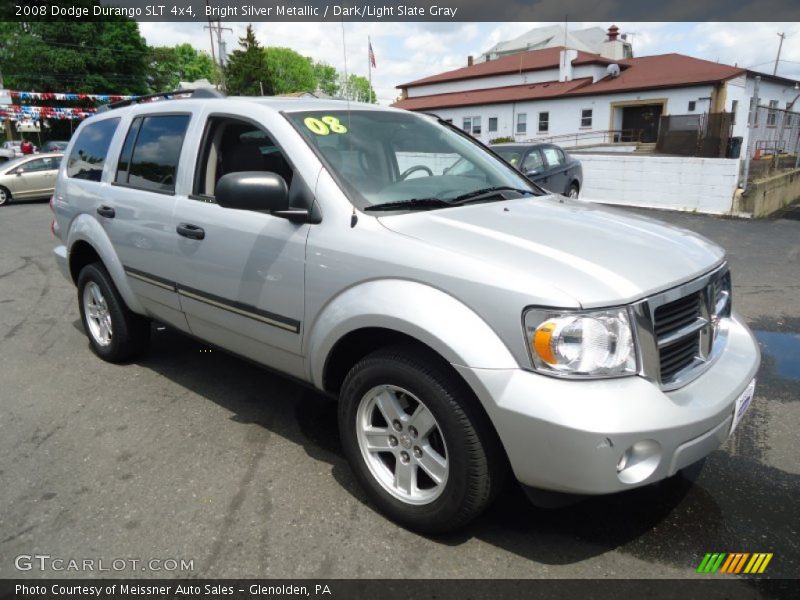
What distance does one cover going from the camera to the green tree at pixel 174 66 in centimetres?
5928

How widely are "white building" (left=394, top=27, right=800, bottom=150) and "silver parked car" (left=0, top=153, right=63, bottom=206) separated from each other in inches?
887

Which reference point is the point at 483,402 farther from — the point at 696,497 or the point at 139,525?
the point at 139,525

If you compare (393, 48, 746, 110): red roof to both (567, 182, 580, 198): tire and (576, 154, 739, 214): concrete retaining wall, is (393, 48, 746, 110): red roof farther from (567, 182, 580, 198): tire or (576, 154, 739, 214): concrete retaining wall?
(567, 182, 580, 198): tire

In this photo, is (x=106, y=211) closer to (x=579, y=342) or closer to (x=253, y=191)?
(x=253, y=191)

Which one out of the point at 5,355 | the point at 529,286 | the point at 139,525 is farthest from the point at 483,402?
the point at 5,355

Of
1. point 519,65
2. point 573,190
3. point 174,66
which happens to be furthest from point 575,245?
point 174,66

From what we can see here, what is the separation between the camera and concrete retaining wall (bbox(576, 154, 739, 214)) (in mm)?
13133

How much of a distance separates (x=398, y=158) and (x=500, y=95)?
3973 cm

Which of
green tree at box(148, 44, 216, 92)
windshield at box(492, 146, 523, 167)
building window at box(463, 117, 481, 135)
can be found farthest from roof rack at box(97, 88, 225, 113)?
green tree at box(148, 44, 216, 92)

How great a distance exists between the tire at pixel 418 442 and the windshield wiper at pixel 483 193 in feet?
3.17

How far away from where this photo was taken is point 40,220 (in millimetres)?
13930

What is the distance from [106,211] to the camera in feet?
13.5

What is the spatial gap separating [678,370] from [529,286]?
0.76 metres

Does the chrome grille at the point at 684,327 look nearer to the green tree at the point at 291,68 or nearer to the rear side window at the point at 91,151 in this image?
the rear side window at the point at 91,151
